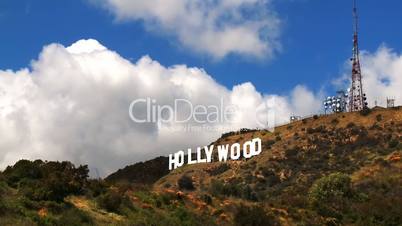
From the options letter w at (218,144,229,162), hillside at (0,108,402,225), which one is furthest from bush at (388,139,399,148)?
Answer: letter w at (218,144,229,162)

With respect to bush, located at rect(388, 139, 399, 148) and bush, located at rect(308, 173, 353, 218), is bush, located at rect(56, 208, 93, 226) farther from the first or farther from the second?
bush, located at rect(388, 139, 399, 148)

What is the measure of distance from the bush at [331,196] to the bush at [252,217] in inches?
296

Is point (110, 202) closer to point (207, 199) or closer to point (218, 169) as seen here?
point (207, 199)

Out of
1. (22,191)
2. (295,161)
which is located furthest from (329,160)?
(22,191)

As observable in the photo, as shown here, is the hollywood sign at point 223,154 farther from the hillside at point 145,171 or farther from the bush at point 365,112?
the bush at point 365,112

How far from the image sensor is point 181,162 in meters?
101

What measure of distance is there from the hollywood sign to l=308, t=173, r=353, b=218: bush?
41.7 meters

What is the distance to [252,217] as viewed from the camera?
35781 millimetres

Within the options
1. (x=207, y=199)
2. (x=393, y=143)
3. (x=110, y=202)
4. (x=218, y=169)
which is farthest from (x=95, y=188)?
(x=218, y=169)

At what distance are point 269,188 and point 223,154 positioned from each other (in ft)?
78.1

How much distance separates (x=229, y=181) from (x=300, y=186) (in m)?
14.3

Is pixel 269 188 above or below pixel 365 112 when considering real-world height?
below

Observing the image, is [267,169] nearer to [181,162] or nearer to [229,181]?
[229,181]

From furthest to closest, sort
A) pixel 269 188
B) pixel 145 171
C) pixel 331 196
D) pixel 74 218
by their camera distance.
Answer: pixel 145 171 < pixel 269 188 < pixel 331 196 < pixel 74 218
